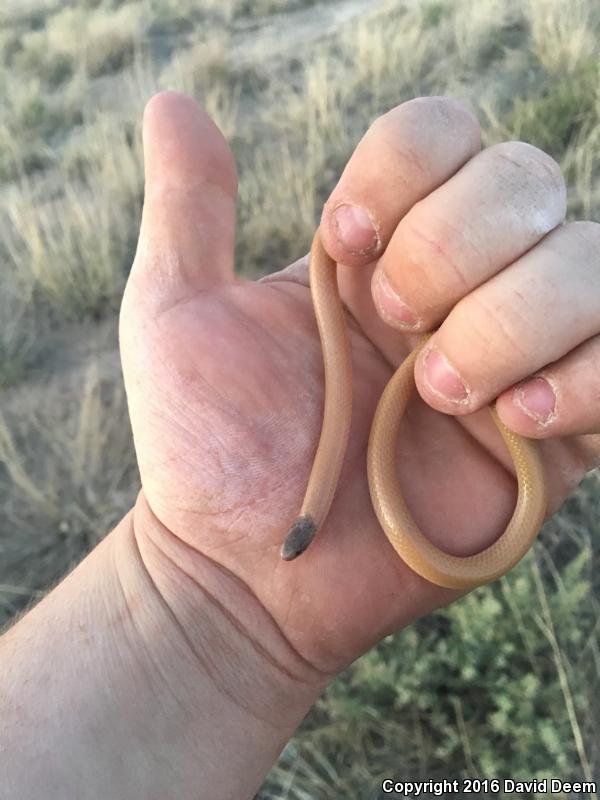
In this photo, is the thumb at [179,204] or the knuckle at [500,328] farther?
the thumb at [179,204]

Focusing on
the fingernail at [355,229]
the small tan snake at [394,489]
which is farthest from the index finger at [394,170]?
the small tan snake at [394,489]

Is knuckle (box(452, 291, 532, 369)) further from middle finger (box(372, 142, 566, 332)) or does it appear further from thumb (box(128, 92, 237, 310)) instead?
thumb (box(128, 92, 237, 310))

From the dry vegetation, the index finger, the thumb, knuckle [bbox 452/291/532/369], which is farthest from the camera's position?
the dry vegetation

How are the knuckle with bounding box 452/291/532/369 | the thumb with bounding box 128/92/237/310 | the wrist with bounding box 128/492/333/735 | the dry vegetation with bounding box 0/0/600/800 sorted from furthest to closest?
1. the dry vegetation with bounding box 0/0/600/800
2. the thumb with bounding box 128/92/237/310
3. the wrist with bounding box 128/492/333/735
4. the knuckle with bounding box 452/291/532/369

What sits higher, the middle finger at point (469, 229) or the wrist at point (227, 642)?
the middle finger at point (469, 229)

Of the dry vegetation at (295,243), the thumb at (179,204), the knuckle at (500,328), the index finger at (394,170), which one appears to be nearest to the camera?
the knuckle at (500,328)

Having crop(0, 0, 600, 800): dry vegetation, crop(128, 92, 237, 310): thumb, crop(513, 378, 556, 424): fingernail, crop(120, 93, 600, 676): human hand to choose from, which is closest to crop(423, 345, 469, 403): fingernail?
crop(120, 93, 600, 676): human hand

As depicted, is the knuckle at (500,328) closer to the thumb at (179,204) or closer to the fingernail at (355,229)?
the fingernail at (355,229)
